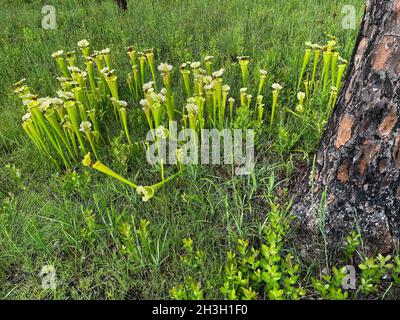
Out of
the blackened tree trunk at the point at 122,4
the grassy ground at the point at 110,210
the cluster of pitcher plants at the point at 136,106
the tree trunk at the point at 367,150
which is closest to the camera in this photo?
the tree trunk at the point at 367,150

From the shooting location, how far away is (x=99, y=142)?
250 centimetres

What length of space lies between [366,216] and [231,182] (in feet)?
2.65

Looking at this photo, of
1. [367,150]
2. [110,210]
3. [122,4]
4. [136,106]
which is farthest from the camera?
[122,4]

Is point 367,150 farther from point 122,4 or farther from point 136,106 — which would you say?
point 122,4

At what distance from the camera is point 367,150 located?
1522 millimetres

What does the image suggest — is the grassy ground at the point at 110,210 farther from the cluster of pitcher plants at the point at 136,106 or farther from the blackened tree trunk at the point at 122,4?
the blackened tree trunk at the point at 122,4

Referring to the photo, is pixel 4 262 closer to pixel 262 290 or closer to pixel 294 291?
pixel 262 290

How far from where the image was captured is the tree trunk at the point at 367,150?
1.40 meters

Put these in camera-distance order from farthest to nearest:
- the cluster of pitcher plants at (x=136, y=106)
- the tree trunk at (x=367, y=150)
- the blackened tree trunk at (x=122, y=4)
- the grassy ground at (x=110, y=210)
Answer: the blackened tree trunk at (x=122, y=4) < the cluster of pitcher plants at (x=136, y=106) < the grassy ground at (x=110, y=210) < the tree trunk at (x=367, y=150)

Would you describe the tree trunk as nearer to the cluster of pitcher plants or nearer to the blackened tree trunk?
the cluster of pitcher plants

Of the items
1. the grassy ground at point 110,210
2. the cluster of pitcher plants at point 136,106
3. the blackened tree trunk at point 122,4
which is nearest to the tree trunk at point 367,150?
the grassy ground at point 110,210

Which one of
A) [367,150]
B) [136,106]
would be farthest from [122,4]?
[367,150]

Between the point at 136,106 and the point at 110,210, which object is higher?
the point at 136,106

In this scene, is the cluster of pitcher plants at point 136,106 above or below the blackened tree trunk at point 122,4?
below
